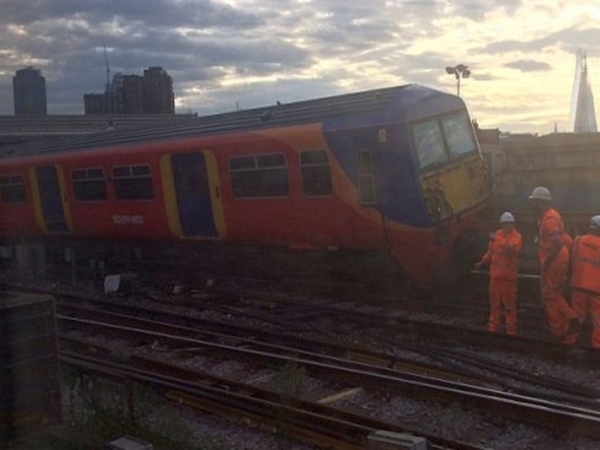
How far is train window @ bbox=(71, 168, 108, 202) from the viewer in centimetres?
1762

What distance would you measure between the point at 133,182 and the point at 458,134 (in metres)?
6.74

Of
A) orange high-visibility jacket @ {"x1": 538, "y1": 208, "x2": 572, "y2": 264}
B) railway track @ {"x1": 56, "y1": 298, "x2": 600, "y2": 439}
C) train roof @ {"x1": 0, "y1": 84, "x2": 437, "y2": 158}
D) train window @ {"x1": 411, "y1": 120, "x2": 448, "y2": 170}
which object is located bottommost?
railway track @ {"x1": 56, "y1": 298, "x2": 600, "y2": 439}

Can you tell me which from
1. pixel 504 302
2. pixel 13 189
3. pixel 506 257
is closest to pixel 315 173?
pixel 506 257

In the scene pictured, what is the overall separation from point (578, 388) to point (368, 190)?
5330mm

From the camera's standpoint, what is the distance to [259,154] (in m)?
14.0

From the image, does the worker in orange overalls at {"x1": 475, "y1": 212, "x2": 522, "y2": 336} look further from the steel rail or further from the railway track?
the steel rail

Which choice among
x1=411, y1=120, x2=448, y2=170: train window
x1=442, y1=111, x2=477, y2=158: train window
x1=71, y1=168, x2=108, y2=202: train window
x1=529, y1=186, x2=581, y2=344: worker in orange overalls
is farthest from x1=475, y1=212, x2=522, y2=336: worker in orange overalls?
x1=71, y1=168, x2=108, y2=202: train window

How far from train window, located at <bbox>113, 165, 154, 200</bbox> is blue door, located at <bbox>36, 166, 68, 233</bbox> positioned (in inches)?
96.9

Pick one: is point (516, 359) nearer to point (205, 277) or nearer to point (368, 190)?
point (368, 190)

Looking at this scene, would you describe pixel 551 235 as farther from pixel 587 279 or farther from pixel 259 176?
pixel 259 176

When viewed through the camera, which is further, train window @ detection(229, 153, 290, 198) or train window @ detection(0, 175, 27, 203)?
train window @ detection(0, 175, 27, 203)

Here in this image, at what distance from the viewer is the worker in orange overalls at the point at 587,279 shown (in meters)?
9.75

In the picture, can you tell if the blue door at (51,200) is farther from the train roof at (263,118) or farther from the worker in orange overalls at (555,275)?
the worker in orange overalls at (555,275)

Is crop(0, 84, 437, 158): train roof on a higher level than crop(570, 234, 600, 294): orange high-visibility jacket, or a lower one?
higher
